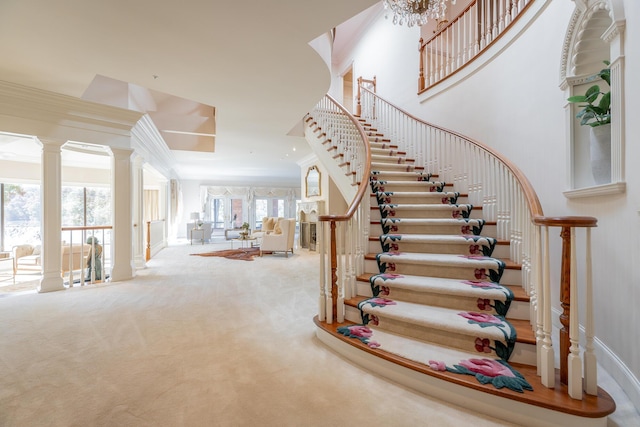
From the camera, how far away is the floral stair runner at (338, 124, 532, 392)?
1.85 metres

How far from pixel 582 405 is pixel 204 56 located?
376 cm

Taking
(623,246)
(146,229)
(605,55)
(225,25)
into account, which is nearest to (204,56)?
(225,25)

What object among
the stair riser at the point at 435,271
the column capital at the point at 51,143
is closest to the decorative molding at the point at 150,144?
the column capital at the point at 51,143

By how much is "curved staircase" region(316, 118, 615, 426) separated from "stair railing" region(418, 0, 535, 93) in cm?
228

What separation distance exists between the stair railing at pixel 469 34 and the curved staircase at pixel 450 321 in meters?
2.28

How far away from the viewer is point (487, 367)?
1747 millimetres

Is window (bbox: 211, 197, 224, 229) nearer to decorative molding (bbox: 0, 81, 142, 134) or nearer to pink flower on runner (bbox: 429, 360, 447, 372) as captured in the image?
decorative molding (bbox: 0, 81, 142, 134)

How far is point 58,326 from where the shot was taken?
277cm

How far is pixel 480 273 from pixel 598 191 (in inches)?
39.0

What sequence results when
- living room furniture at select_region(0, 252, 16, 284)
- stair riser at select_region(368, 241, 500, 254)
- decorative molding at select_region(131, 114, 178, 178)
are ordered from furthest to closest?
living room furniture at select_region(0, 252, 16, 284)
decorative molding at select_region(131, 114, 178, 178)
stair riser at select_region(368, 241, 500, 254)

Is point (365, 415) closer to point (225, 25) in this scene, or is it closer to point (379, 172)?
point (225, 25)

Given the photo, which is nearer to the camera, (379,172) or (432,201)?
(432,201)

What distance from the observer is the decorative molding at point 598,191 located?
5.79 ft

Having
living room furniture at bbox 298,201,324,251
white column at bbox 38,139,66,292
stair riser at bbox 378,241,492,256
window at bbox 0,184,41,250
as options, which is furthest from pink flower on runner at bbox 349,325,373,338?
window at bbox 0,184,41,250
